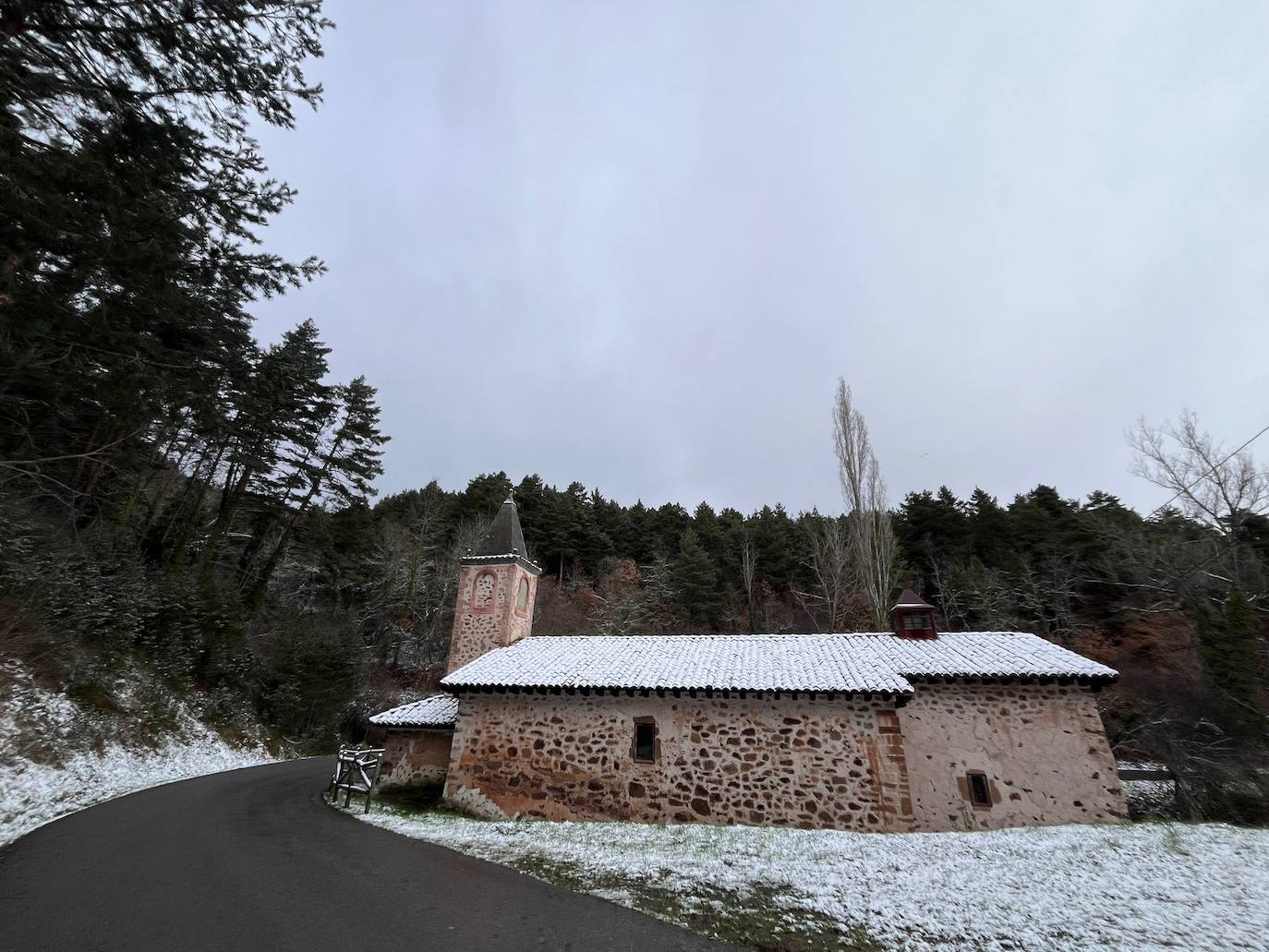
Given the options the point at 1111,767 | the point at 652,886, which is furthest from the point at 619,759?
the point at 1111,767

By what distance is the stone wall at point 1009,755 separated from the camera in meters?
10.7

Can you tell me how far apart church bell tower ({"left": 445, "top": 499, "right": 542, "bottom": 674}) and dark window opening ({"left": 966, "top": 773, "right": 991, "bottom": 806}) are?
12824 mm

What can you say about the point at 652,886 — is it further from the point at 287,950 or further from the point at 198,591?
the point at 198,591

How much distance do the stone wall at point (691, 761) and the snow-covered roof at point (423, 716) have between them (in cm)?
118

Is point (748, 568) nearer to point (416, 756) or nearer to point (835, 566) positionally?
point (835, 566)

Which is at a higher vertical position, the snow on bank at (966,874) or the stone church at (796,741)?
the stone church at (796,741)

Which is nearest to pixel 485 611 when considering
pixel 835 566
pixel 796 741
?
pixel 796 741

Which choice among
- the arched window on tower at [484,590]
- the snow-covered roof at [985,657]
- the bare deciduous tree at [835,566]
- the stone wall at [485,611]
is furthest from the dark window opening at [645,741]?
the bare deciduous tree at [835,566]

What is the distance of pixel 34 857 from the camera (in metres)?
6.40

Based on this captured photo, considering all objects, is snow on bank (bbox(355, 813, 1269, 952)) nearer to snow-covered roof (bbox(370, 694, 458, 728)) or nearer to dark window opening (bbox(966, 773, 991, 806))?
dark window opening (bbox(966, 773, 991, 806))

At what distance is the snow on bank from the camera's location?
5105 millimetres

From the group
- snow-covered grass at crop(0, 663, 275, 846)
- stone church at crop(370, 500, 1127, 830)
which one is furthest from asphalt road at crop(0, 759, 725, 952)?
stone church at crop(370, 500, 1127, 830)

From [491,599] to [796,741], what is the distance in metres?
10.4

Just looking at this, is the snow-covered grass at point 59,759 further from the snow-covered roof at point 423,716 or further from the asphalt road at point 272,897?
the snow-covered roof at point 423,716
